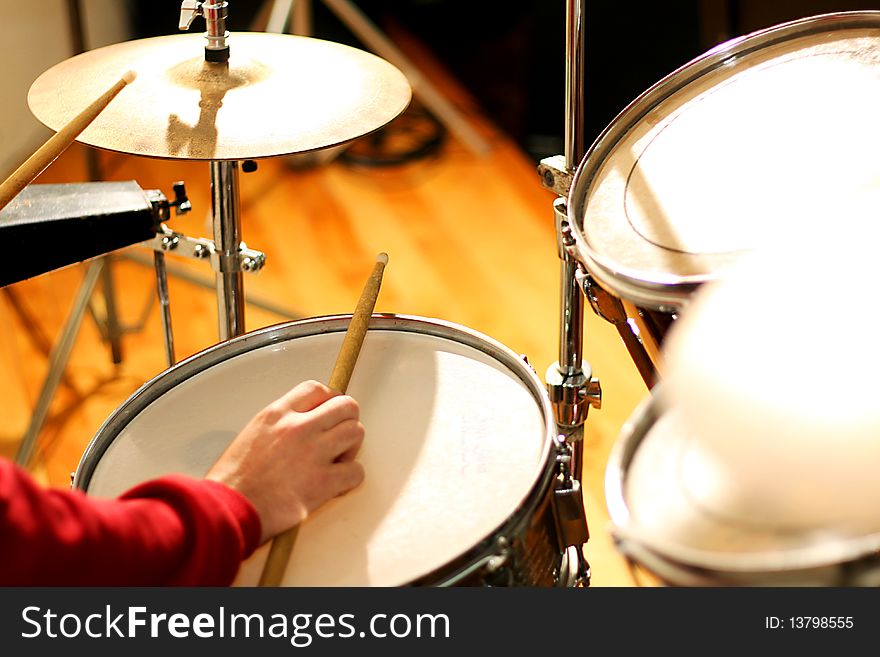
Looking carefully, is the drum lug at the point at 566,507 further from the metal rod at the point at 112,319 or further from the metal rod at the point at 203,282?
the metal rod at the point at 112,319

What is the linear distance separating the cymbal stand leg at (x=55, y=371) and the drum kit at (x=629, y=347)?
1.77 ft

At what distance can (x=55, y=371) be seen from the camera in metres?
1.57

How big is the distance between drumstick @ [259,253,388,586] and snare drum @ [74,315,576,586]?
2cm

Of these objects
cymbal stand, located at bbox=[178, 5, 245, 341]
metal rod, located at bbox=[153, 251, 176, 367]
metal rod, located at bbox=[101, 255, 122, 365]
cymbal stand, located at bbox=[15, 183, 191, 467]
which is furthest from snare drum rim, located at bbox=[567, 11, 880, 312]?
metal rod, located at bbox=[101, 255, 122, 365]

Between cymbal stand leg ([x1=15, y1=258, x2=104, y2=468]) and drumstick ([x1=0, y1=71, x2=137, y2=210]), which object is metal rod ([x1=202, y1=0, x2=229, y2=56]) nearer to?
drumstick ([x1=0, y1=71, x2=137, y2=210])

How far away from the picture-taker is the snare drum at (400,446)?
699 millimetres

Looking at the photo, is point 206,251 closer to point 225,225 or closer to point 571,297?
point 225,225

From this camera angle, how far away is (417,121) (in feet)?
8.57

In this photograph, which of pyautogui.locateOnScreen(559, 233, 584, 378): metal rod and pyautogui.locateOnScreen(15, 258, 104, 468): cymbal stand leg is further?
pyautogui.locateOnScreen(15, 258, 104, 468): cymbal stand leg

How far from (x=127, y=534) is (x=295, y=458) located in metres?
0.14

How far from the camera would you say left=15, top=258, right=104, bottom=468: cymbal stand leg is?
150 centimetres
